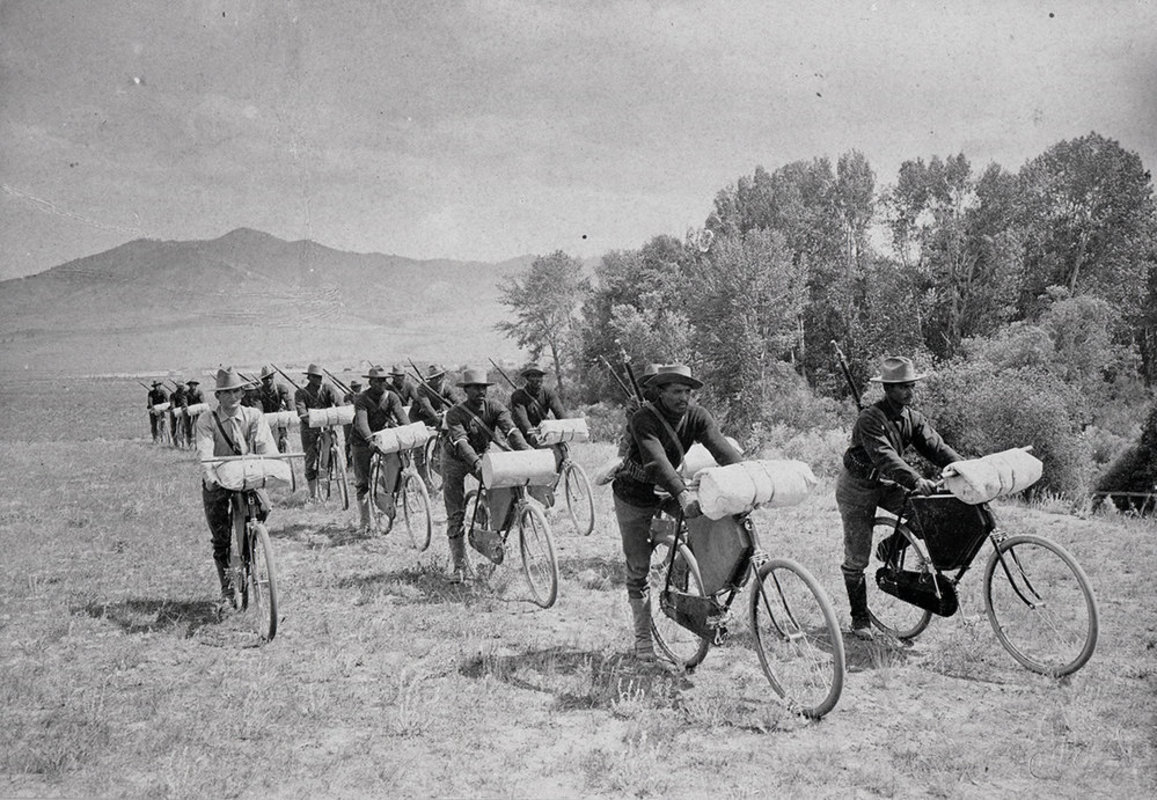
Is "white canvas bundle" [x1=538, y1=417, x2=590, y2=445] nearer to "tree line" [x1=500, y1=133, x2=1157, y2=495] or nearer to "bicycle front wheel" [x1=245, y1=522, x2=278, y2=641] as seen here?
"bicycle front wheel" [x1=245, y1=522, x2=278, y2=641]

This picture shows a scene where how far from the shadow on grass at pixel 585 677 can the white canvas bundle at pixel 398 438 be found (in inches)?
155

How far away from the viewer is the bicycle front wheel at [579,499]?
10909mm

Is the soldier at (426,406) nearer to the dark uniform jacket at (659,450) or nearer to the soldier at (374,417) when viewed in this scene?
the soldier at (374,417)

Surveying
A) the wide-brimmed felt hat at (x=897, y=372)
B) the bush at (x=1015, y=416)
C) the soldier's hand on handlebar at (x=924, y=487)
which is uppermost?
the wide-brimmed felt hat at (x=897, y=372)

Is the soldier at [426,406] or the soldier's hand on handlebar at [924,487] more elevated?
the soldier at [426,406]

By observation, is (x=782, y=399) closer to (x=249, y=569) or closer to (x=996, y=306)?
(x=996, y=306)

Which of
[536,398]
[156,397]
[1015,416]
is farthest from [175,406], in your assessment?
[1015,416]

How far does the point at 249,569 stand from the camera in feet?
24.0

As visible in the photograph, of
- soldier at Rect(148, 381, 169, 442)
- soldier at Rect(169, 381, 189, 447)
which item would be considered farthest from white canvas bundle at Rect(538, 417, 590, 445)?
soldier at Rect(148, 381, 169, 442)

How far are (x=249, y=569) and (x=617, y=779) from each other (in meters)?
4.58

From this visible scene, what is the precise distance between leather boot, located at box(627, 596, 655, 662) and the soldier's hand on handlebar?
2.20 m

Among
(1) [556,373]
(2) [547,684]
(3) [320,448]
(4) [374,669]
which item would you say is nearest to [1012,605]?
(2) [547,684]

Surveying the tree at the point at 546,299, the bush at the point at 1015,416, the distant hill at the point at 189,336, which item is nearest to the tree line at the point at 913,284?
the bush at the point at 1015,416

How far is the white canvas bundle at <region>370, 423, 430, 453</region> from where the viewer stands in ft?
31.4
